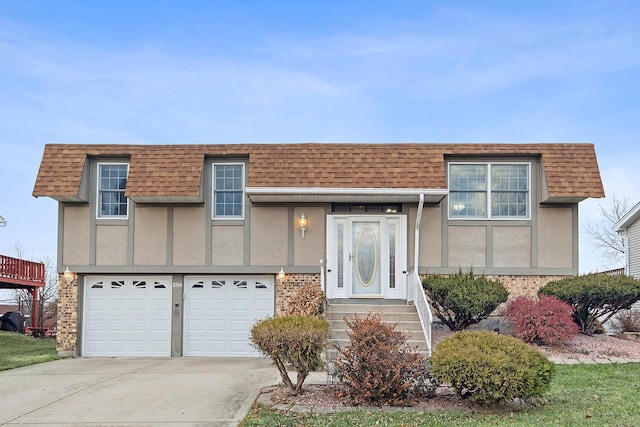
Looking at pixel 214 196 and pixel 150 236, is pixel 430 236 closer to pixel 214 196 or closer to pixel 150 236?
pixel 214 196

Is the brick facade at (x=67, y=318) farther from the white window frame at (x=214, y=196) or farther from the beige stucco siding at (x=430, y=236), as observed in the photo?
the beige stucco siding at (x=430, y=236)

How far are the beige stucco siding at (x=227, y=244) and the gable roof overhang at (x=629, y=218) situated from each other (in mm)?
15006

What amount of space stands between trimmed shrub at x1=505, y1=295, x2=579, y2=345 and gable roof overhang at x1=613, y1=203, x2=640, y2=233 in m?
11.0

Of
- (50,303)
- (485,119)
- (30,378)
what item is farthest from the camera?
(50,303)

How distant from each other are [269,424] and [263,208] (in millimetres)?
8033

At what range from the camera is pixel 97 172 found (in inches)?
569

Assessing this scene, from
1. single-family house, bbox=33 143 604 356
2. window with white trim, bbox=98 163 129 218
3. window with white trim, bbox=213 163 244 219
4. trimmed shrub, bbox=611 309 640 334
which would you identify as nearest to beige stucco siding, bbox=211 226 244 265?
single-family house, bbox=33 143 604 356

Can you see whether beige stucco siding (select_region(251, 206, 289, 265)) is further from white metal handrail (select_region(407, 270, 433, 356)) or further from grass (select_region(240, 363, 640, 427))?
grass (select_region(240, 363, 640, 427))

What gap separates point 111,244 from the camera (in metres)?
14.4

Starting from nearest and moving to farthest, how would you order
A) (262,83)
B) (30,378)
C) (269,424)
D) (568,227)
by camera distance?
1. (269,424)
2. (30,378)
3. (568,227)
4. (262,83)

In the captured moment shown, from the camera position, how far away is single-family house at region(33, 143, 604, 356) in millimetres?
13953

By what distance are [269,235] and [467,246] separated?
4.76m

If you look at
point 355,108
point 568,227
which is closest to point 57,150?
point 355,108

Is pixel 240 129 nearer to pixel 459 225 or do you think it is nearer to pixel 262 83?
pixel 262 83
